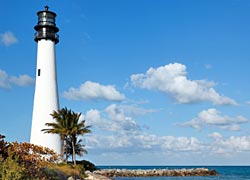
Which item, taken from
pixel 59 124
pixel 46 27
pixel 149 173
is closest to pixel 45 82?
pixel 59 124

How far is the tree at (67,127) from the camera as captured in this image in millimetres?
35750

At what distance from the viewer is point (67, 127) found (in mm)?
37062

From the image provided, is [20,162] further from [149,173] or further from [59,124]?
[149,173]

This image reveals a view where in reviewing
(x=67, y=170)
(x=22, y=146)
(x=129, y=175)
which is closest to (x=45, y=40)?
(x=67, y=170)

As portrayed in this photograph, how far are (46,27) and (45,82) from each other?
558cm

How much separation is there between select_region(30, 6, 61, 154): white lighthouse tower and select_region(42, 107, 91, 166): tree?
1.84 feet

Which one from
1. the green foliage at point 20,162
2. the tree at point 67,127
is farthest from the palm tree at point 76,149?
the green foliage at point 20,162

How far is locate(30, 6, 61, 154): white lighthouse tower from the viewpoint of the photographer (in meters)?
35.4

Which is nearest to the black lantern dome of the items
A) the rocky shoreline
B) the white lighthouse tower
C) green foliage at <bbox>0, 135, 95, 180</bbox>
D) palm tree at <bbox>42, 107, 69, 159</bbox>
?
the white lighthouse tower

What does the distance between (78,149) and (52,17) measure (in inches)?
561

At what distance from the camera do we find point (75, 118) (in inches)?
1516

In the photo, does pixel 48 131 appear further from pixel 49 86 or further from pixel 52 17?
pixel 52 17

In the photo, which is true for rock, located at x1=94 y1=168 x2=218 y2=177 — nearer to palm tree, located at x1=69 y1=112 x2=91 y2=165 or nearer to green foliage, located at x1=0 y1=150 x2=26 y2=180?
palm tree, located at x1=69 y1=112 x2=91 y2=165

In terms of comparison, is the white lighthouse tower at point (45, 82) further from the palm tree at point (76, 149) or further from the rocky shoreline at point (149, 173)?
the rocky shoreline at point (149, 173)
